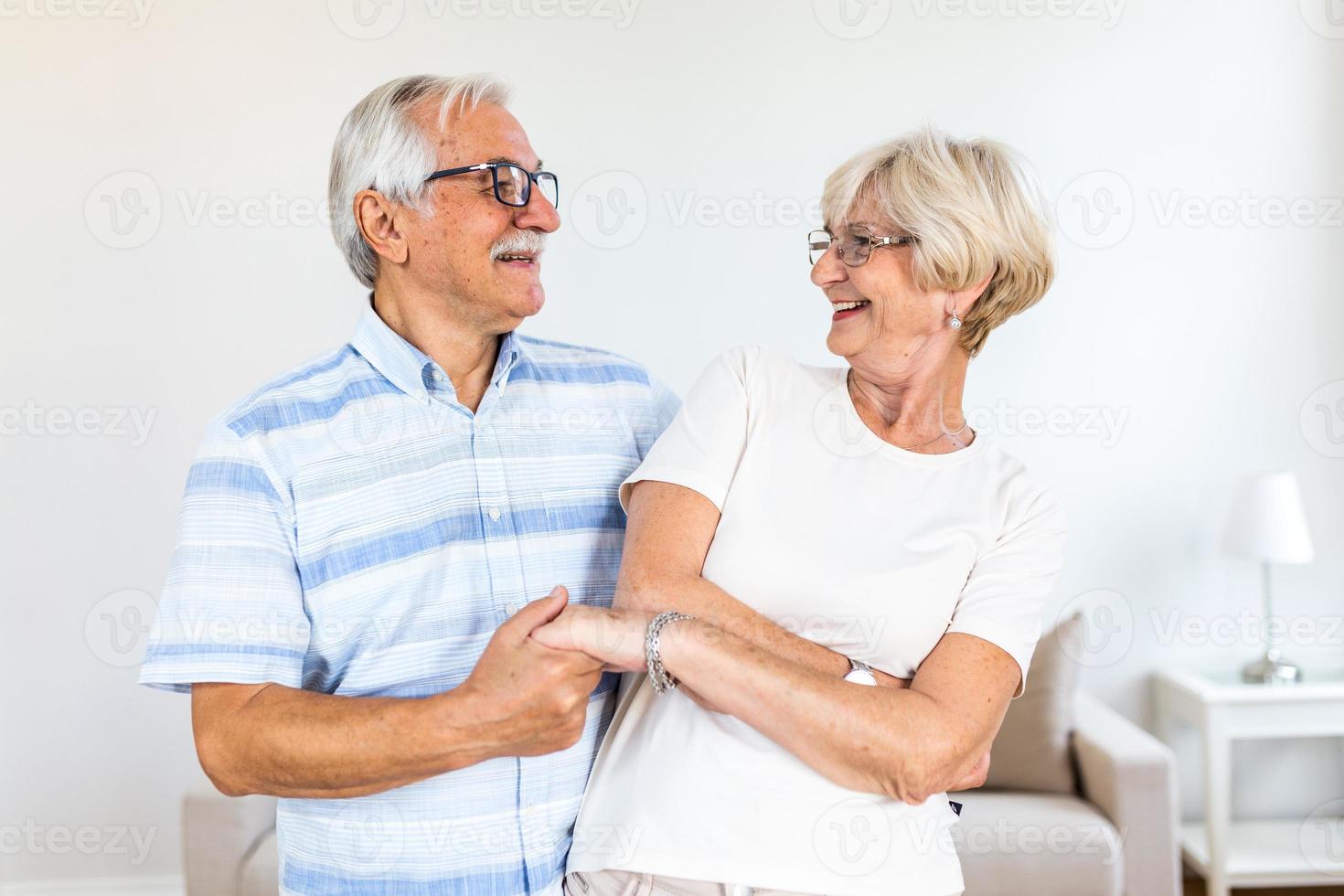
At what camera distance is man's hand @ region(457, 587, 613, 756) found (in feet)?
4.06

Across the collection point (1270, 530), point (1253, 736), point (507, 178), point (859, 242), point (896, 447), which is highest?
point (507, 178)

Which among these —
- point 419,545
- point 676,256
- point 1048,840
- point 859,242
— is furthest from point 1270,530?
point 419,545

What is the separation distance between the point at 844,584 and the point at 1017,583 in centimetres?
23

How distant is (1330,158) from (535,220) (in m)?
3.24

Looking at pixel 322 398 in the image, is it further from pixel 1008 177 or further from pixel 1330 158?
pixel 1330 158

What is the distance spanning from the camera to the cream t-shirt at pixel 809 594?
128cm

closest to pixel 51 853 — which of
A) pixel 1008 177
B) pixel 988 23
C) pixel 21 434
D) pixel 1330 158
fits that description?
pixel 21 434

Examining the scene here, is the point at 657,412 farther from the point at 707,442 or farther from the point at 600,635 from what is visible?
the point at 600,635

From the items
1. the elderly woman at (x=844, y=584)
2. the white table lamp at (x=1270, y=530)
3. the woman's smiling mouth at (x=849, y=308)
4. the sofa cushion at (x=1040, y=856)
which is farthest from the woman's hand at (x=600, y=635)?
the white table lamp at (x=1270, y=530)

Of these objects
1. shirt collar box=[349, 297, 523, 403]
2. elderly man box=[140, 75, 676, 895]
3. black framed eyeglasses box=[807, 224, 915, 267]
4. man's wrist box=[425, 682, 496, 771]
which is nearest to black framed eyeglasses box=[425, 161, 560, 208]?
elderly man box=[140, 75, 676, 895]

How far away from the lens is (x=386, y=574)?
141cm

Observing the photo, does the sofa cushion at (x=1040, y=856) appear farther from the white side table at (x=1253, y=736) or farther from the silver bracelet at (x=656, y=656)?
the silver bracelet at (x=656, y=656)

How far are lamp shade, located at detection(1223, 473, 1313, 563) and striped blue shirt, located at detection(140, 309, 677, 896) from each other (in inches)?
105

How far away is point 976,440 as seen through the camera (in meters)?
1.52
